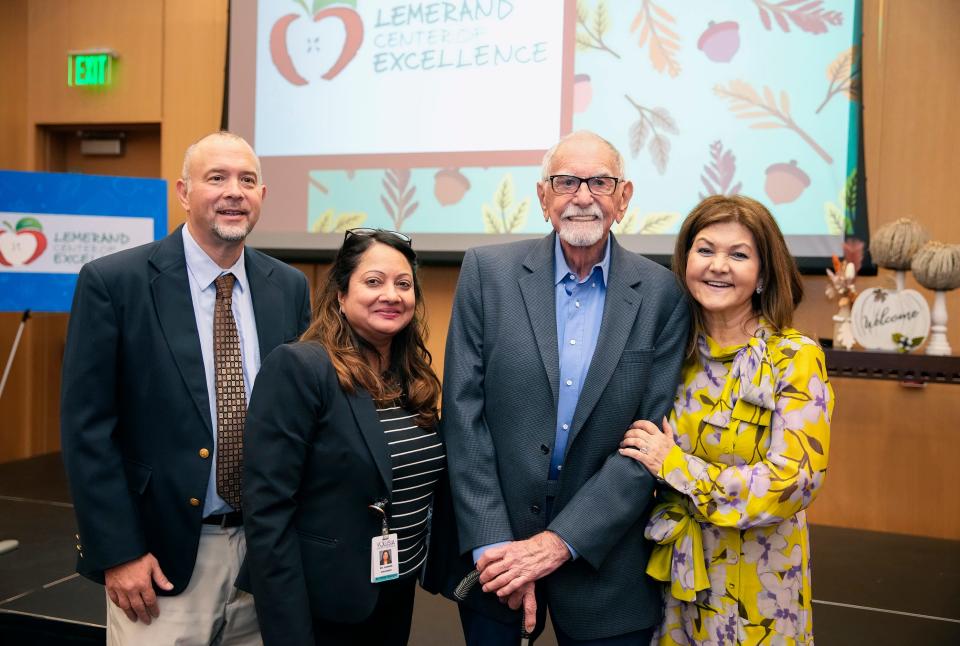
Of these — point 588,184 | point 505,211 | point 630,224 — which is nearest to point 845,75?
point 630,224

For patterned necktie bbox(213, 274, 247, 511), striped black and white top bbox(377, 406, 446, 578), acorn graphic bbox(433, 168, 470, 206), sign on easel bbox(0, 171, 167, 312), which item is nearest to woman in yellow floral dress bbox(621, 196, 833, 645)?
striped black and white top bbox(377, 406, 446, 578)

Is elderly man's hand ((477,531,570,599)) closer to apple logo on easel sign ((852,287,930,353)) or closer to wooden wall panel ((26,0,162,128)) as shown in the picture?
apple logo on easel sign ((852,287,930,353))

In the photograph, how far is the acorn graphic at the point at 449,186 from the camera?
Result: 4.31 meters

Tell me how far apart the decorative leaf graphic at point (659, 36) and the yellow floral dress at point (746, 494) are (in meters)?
2.58

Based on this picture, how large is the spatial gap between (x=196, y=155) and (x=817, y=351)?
1.47 meters

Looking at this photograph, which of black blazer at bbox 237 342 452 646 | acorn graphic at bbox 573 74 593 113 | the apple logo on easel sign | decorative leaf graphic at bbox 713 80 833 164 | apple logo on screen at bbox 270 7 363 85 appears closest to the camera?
black blazer at bbox 237 342 452 646

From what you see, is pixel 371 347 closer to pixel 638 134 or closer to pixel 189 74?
pixel 638 134

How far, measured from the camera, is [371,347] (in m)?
1.75

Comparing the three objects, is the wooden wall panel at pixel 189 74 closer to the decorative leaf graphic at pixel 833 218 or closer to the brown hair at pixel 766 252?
the decorative leaf graphic at pixel 833 218

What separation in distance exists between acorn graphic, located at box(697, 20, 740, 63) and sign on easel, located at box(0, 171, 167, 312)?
3068 mm

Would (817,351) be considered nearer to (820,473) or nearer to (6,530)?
(820,473)

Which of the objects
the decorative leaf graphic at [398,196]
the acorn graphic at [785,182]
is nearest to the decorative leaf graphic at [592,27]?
the acorn graphic at [785,182]

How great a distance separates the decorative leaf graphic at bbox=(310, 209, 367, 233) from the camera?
4520 millimetres

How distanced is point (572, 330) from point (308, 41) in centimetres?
352
